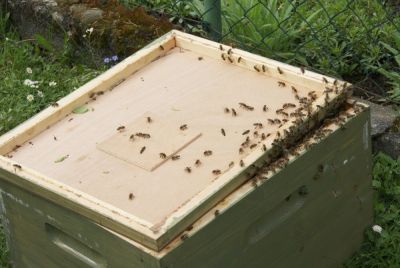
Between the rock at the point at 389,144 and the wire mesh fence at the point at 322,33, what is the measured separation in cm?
26

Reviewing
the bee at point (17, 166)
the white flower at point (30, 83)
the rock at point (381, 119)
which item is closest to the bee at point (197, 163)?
the bee at point (17, 166)

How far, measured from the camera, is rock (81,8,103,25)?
4691 mm

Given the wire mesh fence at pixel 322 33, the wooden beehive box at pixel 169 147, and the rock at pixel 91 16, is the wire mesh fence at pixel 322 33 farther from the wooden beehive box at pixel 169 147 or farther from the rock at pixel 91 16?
the wooden beehive box at pixel 169 147

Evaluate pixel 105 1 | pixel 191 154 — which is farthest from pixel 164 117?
pixel 105 1

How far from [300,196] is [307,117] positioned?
0.26m

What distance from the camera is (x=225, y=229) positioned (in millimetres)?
2697

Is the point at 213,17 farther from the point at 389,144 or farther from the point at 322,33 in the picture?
the point at 389,144

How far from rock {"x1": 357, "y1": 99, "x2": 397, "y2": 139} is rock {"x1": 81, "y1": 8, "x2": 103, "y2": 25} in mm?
1567

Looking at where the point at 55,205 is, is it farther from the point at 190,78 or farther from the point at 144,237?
the point at 190,78

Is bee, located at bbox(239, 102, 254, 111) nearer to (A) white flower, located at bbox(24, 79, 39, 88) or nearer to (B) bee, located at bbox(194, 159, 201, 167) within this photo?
(B) bee, located at bbox(194, 159, 201, 167)

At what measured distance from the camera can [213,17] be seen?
4.32 metres

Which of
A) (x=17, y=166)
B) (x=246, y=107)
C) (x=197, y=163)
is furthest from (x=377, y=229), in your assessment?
(x=17, y=166)

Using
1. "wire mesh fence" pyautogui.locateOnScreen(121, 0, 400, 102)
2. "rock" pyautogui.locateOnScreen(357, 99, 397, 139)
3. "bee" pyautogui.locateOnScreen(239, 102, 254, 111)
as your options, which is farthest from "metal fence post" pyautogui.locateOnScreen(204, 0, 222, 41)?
"bee" pyautogui.locateOnScreen(239, 102, 254, 111)

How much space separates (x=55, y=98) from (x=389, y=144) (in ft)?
5.50
